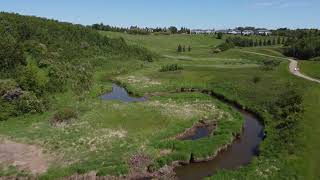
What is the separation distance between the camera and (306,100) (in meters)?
63.2

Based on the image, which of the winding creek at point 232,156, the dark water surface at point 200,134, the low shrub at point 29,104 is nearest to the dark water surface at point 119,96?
the low shrub at point 29,104

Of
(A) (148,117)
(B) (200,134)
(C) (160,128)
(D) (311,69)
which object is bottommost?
(B) (200,134)

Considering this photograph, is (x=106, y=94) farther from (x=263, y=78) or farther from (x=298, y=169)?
(x=298, y=169)

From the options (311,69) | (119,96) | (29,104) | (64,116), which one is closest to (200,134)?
(64,116)

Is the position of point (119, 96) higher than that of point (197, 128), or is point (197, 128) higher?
point (197, 128)

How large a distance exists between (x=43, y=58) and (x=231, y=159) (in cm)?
6706

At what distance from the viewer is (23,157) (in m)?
43.1

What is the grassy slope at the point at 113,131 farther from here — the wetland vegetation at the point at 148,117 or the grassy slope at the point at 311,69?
the grassy slope at the point at 311,69

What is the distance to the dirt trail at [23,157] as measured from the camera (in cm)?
4041

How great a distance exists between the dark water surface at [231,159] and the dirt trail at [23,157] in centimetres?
1421

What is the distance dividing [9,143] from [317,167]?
114 feet

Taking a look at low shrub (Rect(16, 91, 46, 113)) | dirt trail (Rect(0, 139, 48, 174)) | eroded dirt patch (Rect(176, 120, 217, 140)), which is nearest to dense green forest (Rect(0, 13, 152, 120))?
low shrub (Rect(16, 91, 46, 113))

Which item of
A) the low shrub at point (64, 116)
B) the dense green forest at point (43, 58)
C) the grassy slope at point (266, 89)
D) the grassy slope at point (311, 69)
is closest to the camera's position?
the grassy slope at point (266, 89)

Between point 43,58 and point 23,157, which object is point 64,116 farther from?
point 43,58
